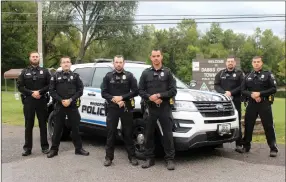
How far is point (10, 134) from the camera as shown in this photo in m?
8.95

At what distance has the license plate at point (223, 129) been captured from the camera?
5.85m

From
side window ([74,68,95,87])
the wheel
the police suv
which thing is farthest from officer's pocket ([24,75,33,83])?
the wheel

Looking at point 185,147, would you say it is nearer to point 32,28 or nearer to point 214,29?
point 32,28

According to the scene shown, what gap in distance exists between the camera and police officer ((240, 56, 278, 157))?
6.47 meters

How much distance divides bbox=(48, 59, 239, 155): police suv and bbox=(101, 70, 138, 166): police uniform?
1.04 ft

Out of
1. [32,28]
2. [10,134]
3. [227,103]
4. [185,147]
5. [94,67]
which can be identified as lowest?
[10,134]

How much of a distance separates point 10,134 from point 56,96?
3.60 m

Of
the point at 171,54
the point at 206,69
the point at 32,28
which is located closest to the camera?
the point at 206,69

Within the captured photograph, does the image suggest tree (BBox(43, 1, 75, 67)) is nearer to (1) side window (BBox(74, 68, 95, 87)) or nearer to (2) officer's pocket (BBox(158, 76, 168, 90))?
(1) side window (BBox(74, 68, 95, 87))

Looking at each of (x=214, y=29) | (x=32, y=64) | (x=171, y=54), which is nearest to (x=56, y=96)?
(x=32, y=64)

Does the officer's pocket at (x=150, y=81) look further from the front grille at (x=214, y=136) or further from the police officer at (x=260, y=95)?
the police officer at (x=260, y=95)

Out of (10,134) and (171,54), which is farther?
(171,54)

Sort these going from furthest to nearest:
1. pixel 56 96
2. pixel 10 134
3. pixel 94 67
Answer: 1. pixel 10 134
2. pixel 94 67
3. pixel 56 96

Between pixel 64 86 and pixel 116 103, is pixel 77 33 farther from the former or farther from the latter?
pixel 116 103
